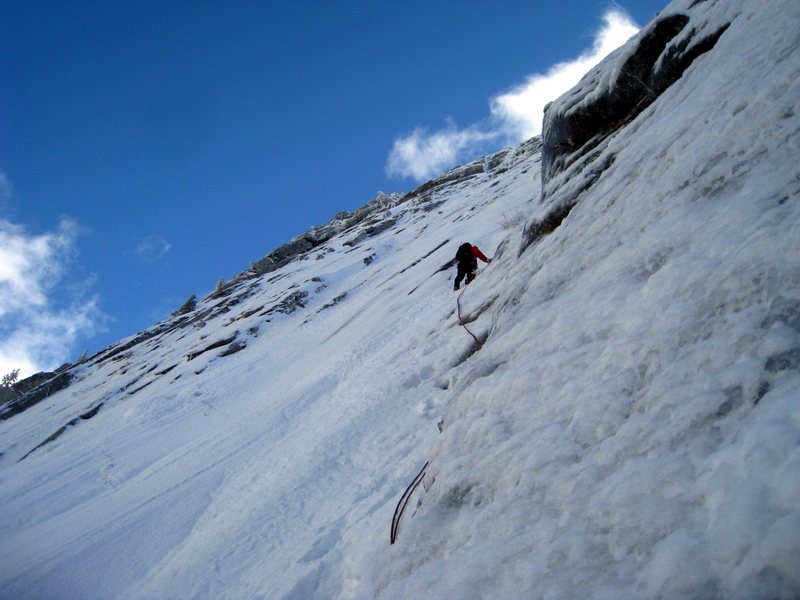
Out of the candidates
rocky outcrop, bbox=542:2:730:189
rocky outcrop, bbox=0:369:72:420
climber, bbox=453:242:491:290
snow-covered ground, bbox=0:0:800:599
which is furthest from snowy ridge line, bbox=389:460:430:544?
rocky outcrop, bbox=0:369:72:420

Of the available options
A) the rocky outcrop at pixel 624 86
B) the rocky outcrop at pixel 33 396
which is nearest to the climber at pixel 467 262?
the rocky outcrop at pixel 624 86

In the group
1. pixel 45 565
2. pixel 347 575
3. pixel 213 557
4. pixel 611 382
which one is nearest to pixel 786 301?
pixel 611 382

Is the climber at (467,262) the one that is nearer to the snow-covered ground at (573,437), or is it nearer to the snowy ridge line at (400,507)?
the snow-covered ground at (573,437)

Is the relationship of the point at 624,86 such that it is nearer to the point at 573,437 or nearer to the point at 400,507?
the point at 573,437

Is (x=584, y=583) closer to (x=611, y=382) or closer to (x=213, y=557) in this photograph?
(x=611, y=382)

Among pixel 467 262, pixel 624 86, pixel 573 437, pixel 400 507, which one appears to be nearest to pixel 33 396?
pixel 467 262

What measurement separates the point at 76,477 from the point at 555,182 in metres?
10.6

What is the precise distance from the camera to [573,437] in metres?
2.09

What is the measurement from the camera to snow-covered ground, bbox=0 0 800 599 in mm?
1421

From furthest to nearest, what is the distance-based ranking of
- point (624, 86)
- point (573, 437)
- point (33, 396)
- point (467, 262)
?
1. point (33, 396)
2. point (467, 262)
3. point (624, 86)
4. point (573, 437)

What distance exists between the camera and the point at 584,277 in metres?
3.42

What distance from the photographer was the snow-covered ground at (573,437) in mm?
1421

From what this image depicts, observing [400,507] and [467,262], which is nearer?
[400,507]

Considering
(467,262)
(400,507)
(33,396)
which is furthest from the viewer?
(33,396)
